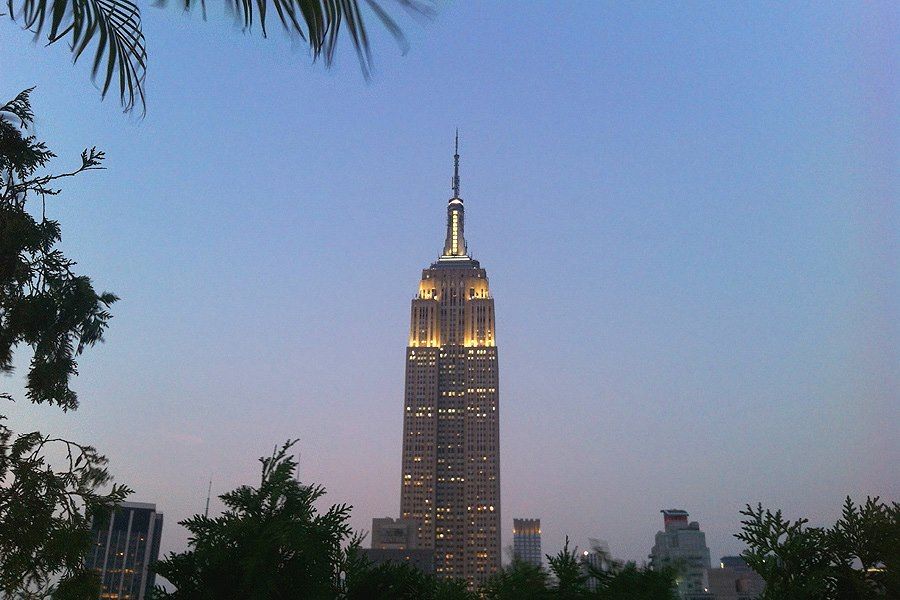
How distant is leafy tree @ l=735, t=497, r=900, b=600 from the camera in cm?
454

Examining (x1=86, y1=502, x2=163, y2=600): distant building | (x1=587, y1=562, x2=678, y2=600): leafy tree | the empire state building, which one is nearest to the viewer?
(x1=587, y1=562, x2=678, y2=600): leafy tree

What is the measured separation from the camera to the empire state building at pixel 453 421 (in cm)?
11869

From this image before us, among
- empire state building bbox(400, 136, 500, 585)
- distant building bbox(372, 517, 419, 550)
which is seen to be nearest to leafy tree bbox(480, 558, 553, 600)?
distant building bbox(372, 517, 419, 550)

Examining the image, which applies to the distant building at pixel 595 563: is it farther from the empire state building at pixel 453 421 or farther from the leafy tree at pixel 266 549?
the empire state building at pixel 453 421

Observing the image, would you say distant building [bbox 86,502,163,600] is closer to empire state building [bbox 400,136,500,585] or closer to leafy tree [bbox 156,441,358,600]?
empire state building [bbox 400,136,500,585]

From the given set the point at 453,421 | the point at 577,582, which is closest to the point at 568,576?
the point at 577,582

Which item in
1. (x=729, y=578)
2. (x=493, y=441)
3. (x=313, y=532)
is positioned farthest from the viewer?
(x=493, y=441)

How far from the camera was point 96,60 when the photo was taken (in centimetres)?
316

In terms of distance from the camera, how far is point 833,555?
16.1 feet

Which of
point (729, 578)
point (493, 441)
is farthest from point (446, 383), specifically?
point (729, 578)

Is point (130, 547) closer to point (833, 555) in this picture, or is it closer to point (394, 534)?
point (394, 534)

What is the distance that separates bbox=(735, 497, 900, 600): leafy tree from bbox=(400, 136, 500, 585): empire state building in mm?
112647

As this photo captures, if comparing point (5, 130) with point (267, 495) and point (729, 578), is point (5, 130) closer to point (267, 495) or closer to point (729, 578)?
point (267, 495)

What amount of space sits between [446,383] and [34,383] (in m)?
126
